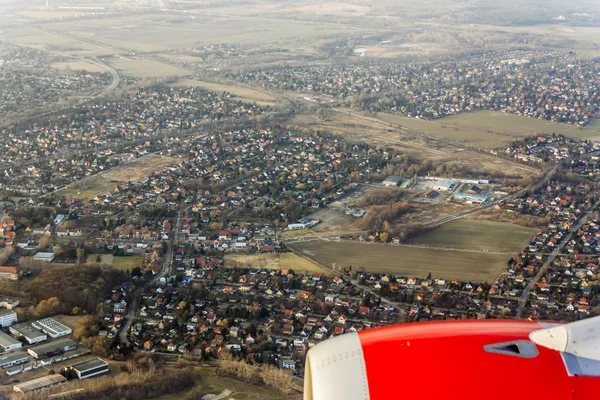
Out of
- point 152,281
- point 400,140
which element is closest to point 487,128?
point 400,140

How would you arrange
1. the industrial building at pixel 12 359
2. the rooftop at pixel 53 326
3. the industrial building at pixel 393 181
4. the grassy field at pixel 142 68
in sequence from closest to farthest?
the industrial building at pixel 12 359 → the rooftop at pixel 53 326 → the industrial building at pixel 393 181 → the grassy field at pixel 142 68

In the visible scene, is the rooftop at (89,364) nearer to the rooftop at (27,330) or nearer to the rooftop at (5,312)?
the rooftop at (27,330)

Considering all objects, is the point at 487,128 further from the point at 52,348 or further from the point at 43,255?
the point at 52,348

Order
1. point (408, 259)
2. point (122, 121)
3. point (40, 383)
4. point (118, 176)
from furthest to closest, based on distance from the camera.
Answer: point (122, 121), point (118, 176), point (408, 259), point (40, 383)

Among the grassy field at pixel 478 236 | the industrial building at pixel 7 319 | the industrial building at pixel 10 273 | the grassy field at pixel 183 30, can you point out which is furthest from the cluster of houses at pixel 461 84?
the industrial building at pixel 7 319

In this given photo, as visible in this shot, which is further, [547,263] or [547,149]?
[547,149]

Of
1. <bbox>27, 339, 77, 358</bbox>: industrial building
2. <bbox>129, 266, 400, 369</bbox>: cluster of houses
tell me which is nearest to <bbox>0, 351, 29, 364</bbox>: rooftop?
<bbox>27, 339, 77, 358</bbox>: industrial building
